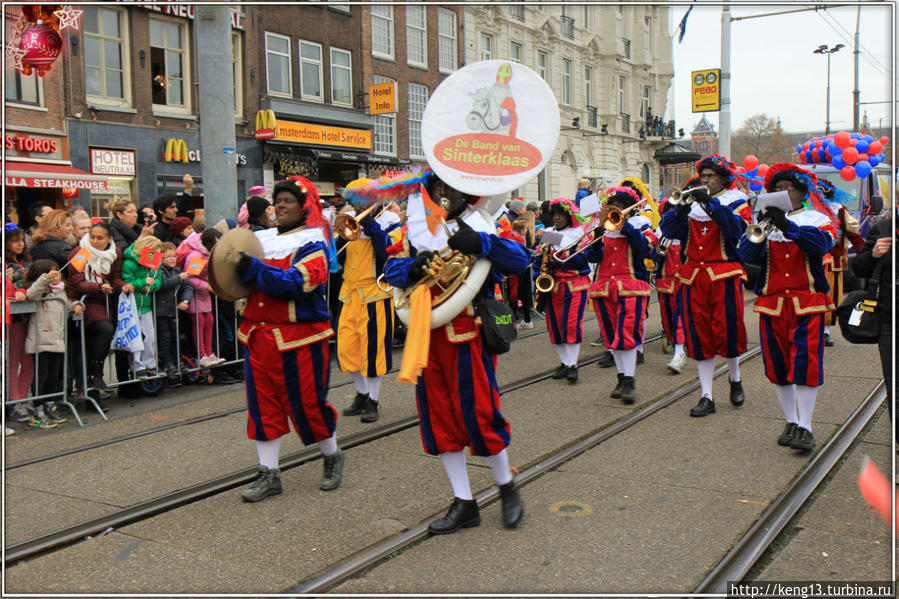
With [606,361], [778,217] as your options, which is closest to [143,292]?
[606,361]

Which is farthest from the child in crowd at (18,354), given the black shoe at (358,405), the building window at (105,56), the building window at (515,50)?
the building window at (515,50)

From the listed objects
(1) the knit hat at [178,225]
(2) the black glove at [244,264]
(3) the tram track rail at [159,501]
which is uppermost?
(1) the knit hat at [178,225]

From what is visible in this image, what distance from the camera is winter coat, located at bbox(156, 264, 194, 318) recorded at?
7875 mm

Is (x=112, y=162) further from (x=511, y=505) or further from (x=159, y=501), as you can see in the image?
(x=511, y=505)

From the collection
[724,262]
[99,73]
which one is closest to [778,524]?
[724,262]

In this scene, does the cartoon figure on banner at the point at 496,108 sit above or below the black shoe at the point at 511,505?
above

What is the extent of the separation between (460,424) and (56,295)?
4405 mm

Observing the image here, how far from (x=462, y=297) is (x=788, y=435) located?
2981mm

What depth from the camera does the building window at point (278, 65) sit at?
21.1 metres

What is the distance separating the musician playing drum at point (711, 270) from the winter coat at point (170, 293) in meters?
4.72

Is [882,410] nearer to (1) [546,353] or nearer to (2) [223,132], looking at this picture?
(1) [546,353]

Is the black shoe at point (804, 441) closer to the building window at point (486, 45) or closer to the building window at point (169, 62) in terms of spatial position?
the building window at point (169, 62)

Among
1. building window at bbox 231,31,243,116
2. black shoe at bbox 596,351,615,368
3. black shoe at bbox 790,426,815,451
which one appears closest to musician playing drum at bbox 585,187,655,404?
black shoe at bbox 596,351,615,368

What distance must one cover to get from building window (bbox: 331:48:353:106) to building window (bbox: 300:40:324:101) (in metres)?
0.48
